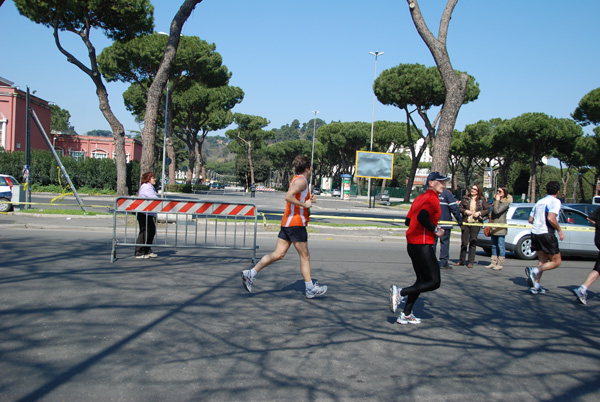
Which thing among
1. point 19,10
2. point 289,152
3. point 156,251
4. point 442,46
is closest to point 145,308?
point 156,251

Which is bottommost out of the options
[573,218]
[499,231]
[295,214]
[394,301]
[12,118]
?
[394,301]

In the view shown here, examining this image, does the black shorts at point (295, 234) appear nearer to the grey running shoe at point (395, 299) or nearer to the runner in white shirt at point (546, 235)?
the grey running shoe at point (395, 299)

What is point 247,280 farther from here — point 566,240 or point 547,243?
point 566,240

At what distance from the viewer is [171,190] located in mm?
42594

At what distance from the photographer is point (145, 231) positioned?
9164 millimetres

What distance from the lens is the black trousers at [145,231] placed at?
9164mm

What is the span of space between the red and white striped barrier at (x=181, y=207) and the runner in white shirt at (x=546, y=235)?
4680 millimetres

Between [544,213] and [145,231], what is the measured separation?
658 centimetres

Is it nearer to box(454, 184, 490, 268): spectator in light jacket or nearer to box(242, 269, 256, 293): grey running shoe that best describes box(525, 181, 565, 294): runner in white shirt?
box(454, 184, 490, 268): spectator in light jacket

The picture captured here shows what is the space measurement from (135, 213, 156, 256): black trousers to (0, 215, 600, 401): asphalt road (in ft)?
1.60

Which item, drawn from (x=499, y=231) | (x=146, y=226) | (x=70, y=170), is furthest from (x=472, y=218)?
(x=70, y=170)

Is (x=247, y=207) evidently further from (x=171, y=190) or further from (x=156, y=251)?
(x=171, y=190)

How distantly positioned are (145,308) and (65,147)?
55.1 meters

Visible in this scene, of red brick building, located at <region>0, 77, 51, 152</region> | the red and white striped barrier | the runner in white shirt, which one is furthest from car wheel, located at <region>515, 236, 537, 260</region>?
red brick building, located at <region>0, 77, 51, 152</region>
